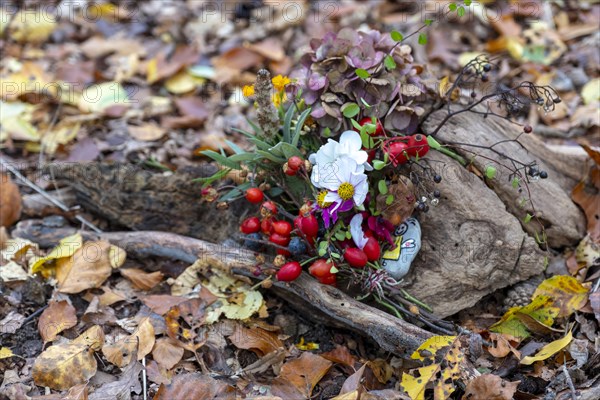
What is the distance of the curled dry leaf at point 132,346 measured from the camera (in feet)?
7.70

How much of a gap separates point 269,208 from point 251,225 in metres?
0.12

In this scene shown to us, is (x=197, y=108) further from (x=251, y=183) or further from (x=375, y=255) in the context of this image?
(x=375, y=255)

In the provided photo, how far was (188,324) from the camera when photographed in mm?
2512

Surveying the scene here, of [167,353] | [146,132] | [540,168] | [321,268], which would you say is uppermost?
[540,168]

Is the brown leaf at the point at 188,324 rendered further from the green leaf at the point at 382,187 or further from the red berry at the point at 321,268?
the green leaf at the point at 382,187

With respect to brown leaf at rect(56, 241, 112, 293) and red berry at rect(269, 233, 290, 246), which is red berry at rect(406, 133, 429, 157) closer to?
red berry at rect(269, 233, 290, 246)

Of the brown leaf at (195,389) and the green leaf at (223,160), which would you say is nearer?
the brown leaf at (195,389)

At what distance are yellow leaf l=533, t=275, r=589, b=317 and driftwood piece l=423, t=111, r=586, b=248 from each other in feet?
0.77

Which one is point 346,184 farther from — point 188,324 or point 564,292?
point 564,292

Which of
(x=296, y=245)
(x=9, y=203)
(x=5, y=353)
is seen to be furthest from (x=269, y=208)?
(x=9, y=203)

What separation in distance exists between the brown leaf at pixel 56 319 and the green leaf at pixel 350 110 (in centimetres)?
136

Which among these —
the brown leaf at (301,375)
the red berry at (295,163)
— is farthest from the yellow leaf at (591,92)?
the brown leaf at (301,375)

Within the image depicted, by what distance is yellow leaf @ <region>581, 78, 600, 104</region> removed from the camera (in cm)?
342

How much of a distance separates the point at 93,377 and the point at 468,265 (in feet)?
4.95
